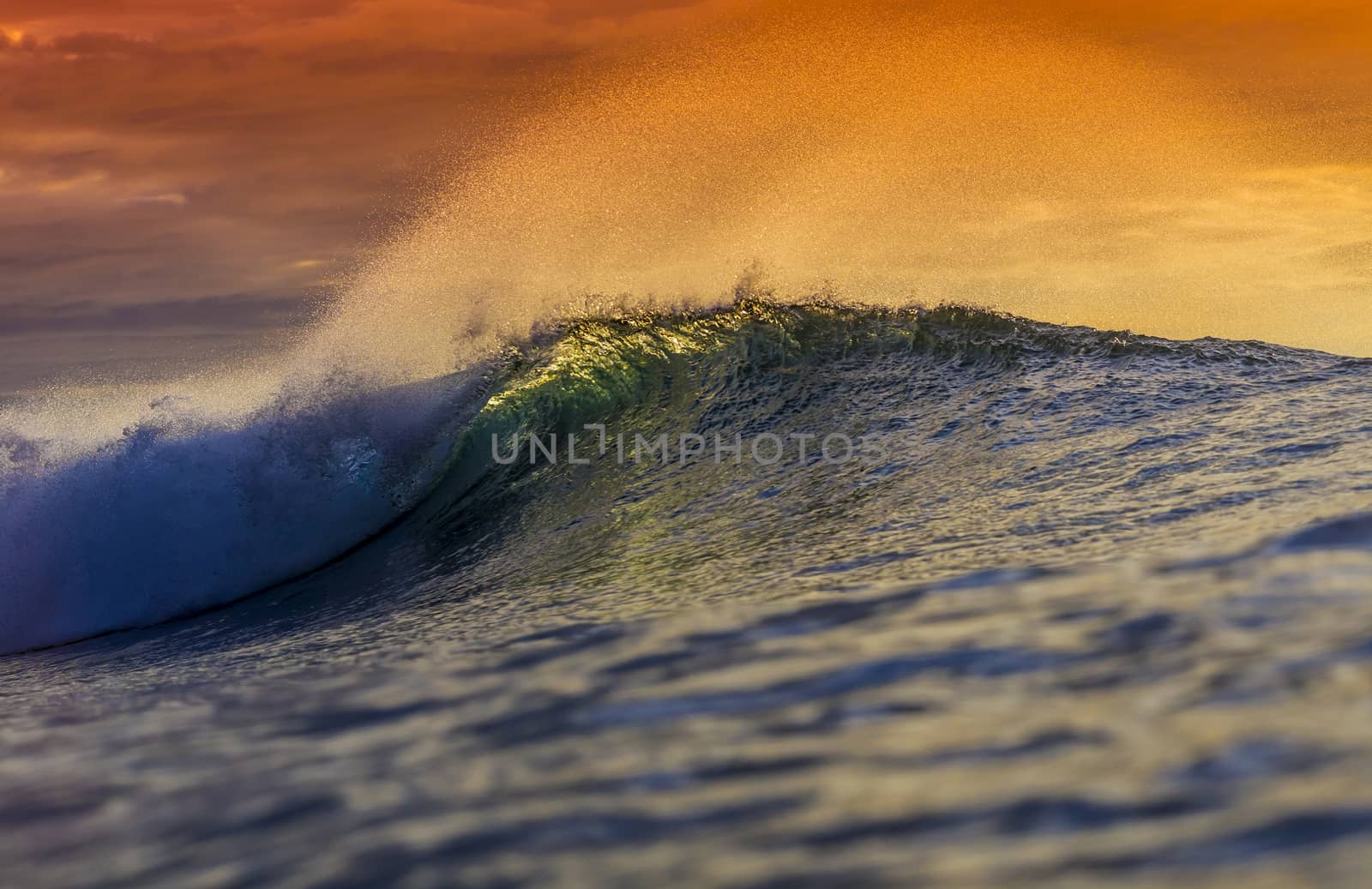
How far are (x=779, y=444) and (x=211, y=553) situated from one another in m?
4.22

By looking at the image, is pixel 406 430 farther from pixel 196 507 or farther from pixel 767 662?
pixel 767 662

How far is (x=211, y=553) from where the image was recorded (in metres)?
8.10

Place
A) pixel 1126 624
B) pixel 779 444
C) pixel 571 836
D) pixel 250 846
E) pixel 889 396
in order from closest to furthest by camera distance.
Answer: pixel 571 836 < pixel 250 846 < pixel 1126 624 < pixel 779 444 < pixel 889 396

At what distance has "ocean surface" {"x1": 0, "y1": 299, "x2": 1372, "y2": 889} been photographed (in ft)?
6.77

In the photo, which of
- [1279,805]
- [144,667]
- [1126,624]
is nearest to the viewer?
[1279,805]

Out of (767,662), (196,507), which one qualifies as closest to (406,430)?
(196,507)

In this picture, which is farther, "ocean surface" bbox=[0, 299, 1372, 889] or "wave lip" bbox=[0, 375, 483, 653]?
"wave lip" bbox=[0, 375, 483, 653]

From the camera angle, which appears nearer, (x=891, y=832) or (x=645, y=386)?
(x=891, y=832)

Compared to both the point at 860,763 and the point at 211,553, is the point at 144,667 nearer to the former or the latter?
the point at 211,553

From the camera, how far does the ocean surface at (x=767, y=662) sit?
81.3 inches

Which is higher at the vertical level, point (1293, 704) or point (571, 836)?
point (1293, 704)

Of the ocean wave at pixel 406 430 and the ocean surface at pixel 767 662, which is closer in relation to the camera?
the ocean surface at pixel 767 662

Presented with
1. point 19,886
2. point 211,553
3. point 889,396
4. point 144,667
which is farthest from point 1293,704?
point 211,553

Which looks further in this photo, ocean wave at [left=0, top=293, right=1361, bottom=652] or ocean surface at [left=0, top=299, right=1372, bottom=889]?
ocean wave at [left=0, top=293, right=1361, bottom=652]
